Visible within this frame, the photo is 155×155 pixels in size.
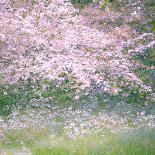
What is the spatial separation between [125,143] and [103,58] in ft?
9.04

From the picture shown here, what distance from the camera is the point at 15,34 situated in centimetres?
1088

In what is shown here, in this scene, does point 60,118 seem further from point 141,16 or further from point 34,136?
point 141,16

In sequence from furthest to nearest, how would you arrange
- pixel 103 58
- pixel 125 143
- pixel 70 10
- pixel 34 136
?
pixel 70 10, pixel 103 58, pixel 34 136, pixel 125 143

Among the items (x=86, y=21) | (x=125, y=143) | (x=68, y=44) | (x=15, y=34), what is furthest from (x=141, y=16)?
(x=125, y=143)

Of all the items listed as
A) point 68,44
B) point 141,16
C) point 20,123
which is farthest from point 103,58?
point 20,123

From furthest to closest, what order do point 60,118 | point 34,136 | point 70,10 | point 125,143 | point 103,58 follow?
point 70,10 < point 60,118 < point 103,58 < point 34,136 < point 125,143

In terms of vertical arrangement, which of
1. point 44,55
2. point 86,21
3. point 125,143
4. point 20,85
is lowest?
point 125,143

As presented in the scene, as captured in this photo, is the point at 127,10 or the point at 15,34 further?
the point at 127,10

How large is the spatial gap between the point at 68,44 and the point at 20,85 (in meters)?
2.80

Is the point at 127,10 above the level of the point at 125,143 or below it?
above

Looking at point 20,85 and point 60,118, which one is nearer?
point 60,118

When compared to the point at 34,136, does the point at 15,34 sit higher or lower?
higher

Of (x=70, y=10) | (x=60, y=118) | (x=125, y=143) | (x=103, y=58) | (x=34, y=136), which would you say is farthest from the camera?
(x=70, y=10)

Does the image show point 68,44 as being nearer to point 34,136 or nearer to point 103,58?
point 103,58
